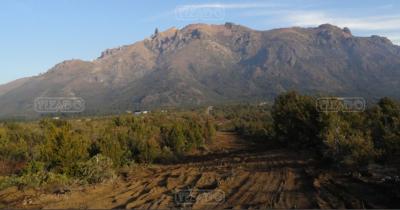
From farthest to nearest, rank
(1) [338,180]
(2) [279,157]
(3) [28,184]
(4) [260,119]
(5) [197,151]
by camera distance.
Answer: (4) [260,119] < (5) [197,151] < (2) [279,157] < (3) [28,184] < (1) [338,180]

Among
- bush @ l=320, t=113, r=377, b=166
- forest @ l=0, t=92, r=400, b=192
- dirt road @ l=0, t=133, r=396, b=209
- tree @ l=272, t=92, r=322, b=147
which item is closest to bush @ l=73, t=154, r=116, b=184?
forest @ l=0, t=92, r=400, b=192

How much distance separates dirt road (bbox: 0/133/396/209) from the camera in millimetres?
21797

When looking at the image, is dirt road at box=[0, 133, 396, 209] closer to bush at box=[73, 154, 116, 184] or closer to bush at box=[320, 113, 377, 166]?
bush at box=[73, 154, 116, 184]

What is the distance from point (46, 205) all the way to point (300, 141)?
2813cm

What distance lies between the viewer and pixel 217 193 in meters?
24.5

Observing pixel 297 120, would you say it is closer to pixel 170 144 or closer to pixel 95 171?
pixel 170 144

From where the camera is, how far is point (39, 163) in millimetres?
34188

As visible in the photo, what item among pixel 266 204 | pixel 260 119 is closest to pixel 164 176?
pixel 266 204

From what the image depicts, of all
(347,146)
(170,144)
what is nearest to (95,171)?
(347,146)

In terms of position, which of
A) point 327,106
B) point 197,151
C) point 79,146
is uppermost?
point 327,106

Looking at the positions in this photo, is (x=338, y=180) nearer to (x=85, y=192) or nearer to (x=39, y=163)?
(x=85, y=192)

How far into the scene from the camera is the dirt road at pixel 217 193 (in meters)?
21.8

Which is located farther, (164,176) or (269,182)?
(164,176)

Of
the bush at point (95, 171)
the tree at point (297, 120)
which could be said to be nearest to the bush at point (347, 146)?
the tree at point (297, 120)
